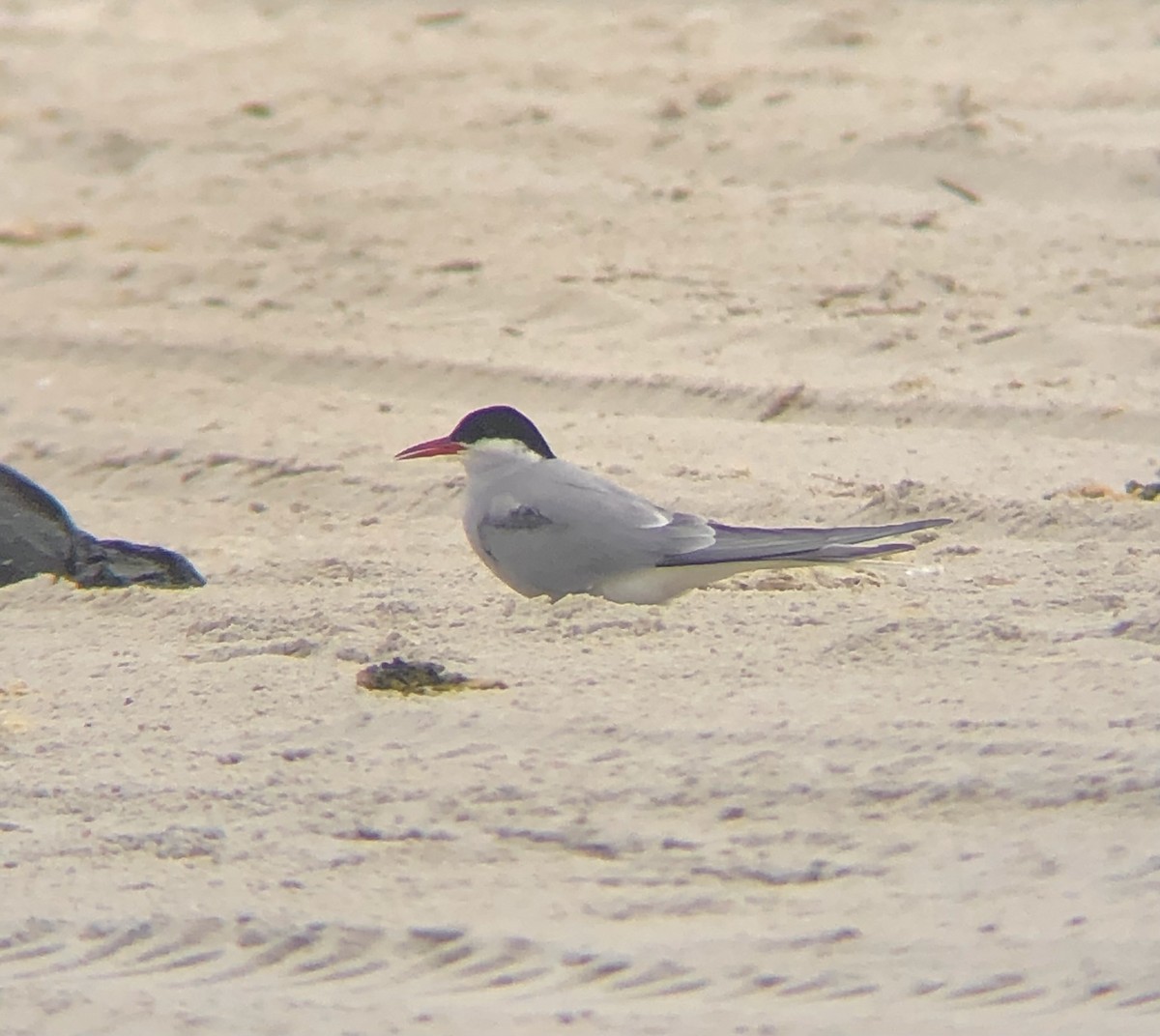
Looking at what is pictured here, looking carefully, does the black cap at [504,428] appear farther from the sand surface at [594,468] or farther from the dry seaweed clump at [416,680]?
the dry seaweed clump at [416,680]

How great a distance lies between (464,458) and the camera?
507cm

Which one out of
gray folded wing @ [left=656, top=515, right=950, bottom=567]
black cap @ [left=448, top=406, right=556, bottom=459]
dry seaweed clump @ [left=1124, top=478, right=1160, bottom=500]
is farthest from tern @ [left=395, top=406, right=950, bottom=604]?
dry seaweed clump @ [left=1124, top=478, right=1160, bottom=500]

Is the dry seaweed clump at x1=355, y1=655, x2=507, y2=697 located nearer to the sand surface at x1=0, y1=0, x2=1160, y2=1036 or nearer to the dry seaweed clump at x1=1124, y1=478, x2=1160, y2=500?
the sand surface at x1=0, y1=0, x2=1160, y2=1036

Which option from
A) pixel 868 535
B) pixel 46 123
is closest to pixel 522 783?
pixel 868 535

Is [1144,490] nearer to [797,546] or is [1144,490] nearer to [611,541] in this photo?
[797,546]

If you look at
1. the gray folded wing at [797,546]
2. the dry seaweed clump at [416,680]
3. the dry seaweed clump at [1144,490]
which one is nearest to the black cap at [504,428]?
the gray folded wing at [797,546]

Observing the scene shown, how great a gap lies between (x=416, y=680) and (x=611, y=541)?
2.35 feet

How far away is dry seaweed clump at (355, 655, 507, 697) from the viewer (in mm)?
4062

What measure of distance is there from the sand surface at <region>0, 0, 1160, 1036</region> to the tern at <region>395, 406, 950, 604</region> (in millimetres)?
88

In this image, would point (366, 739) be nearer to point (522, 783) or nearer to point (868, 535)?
point (522, 783)

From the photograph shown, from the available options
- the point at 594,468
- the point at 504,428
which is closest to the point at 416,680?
the point at 504,428

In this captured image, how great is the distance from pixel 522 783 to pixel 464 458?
1522 millimetres

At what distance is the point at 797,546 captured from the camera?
4492mm

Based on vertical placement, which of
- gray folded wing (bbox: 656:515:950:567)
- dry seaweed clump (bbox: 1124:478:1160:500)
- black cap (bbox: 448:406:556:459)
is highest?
black cap (bbox: 448:406:556:459)
